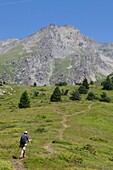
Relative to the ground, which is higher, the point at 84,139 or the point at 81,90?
the point at 81,90

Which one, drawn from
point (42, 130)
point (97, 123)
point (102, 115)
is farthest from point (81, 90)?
point (42, 130)

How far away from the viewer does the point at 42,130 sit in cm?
5322

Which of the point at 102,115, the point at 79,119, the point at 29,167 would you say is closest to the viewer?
the point at 29,167

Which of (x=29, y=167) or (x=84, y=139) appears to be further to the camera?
(x=84, y=139)

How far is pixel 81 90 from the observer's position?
146250 millimetres

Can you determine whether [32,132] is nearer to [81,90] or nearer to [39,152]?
[39,152]

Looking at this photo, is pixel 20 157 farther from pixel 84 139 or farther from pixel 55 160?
pixel 84 139

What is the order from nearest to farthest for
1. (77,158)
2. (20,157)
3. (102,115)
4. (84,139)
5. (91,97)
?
1. (20,157)
2. (77,158)
3. (84,139)
4. (102,115)
5. (91,97)

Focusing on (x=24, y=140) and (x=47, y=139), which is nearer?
(x=24, y=140)

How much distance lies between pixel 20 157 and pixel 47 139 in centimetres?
1364

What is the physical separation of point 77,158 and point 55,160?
328 cm

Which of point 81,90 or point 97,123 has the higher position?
point 81,90

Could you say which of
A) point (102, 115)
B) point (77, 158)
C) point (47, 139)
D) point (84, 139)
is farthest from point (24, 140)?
point (102, 115)

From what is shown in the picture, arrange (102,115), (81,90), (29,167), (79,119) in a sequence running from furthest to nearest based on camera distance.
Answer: (81,90) → (102,115) → (79,119) → (29,167)
